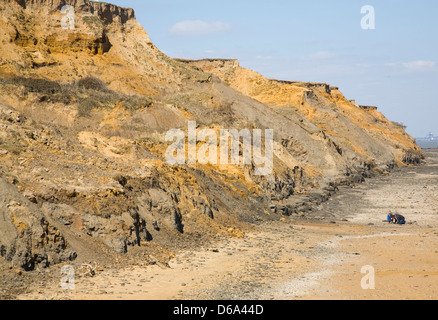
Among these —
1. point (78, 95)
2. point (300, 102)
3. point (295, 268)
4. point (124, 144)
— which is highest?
point (300, 102)

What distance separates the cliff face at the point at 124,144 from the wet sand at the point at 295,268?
1.31 m

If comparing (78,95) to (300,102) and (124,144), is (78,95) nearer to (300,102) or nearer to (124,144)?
(124,144)

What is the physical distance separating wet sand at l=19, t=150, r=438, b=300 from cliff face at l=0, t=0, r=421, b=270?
51.4 inches

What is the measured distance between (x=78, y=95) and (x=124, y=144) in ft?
39.2

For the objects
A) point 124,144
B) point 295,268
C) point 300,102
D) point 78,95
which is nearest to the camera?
point 295,268

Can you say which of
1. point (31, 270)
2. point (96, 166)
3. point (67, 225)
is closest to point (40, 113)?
point (96, 166)

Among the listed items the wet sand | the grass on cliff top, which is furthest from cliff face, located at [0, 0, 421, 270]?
the wet sand

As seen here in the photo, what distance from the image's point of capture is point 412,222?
26453 millimetres

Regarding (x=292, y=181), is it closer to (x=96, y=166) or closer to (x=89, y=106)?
(x=89, y=106)

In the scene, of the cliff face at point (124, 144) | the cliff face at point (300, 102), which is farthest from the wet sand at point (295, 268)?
the cliff face at point (300, 102)

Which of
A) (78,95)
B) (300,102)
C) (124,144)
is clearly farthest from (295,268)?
(300,102)

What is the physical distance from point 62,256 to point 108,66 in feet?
102

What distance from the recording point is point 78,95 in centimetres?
3512

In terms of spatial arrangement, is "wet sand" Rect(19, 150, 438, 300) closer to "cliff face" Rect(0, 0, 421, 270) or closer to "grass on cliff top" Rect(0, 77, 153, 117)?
"cliff face" Rect(0, 0, 421, 270)
